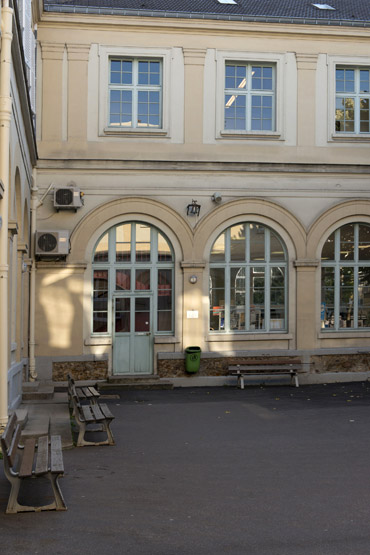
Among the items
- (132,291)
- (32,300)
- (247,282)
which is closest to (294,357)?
(247,282)

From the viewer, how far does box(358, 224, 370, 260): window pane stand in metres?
20.1

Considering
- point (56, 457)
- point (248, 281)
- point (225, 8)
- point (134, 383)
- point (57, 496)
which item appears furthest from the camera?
point (225, 8)

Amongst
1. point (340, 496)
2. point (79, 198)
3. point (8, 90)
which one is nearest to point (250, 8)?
point (79, 198)

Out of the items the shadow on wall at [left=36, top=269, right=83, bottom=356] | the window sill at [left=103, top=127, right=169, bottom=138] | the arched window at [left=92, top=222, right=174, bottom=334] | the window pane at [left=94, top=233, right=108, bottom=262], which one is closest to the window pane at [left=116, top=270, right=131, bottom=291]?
the arched window at [left=92, top=222, right=174, bottom=334]

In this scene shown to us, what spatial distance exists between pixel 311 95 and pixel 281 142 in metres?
1.43

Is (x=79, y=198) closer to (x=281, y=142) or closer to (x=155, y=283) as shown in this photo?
(x=155, y=283)

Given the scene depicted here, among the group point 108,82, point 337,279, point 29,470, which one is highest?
point 108,82

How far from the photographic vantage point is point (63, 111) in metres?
18.9

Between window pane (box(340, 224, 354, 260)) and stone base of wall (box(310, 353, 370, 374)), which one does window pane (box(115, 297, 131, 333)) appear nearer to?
stone base of wall (box(310, 353, 370, 374))

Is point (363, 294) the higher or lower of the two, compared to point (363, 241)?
lower

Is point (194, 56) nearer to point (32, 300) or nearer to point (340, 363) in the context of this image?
point (32, 300)

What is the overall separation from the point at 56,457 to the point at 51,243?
36.8 ft

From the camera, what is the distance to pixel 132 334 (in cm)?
1923

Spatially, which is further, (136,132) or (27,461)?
(136,132)
